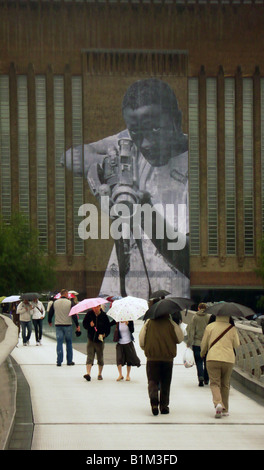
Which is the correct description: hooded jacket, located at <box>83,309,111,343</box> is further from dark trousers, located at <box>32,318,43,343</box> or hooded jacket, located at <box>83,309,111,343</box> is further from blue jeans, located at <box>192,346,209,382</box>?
dark trousers, located at <box>32,318,43,343</box>

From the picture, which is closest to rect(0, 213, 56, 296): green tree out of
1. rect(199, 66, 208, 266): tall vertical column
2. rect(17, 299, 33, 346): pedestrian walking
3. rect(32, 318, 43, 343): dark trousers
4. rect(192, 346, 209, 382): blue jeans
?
rect(199, 66, 208, 266): tall vertical column

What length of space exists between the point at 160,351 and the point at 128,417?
102 centimetres

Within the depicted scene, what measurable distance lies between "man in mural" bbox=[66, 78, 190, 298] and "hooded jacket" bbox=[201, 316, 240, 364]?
56.1m

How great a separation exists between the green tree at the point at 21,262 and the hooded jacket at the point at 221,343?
5279 cm

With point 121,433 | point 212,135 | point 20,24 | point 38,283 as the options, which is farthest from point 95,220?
point 121,433

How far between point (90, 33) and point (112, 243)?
1647 centimetres

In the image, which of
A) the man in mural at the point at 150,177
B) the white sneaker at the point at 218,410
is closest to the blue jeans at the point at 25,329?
the white sneaker at the point at 218,410

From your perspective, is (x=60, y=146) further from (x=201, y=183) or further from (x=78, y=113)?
(x=201, y=183)

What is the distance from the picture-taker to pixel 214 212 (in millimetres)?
71562

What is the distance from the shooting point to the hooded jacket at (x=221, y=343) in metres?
12.8

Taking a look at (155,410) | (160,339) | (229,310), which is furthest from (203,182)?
(155,410)

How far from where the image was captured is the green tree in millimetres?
65625

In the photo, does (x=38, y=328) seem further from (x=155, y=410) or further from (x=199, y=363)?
(x=155, y=410)

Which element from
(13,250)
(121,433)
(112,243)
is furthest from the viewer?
(112,243)
